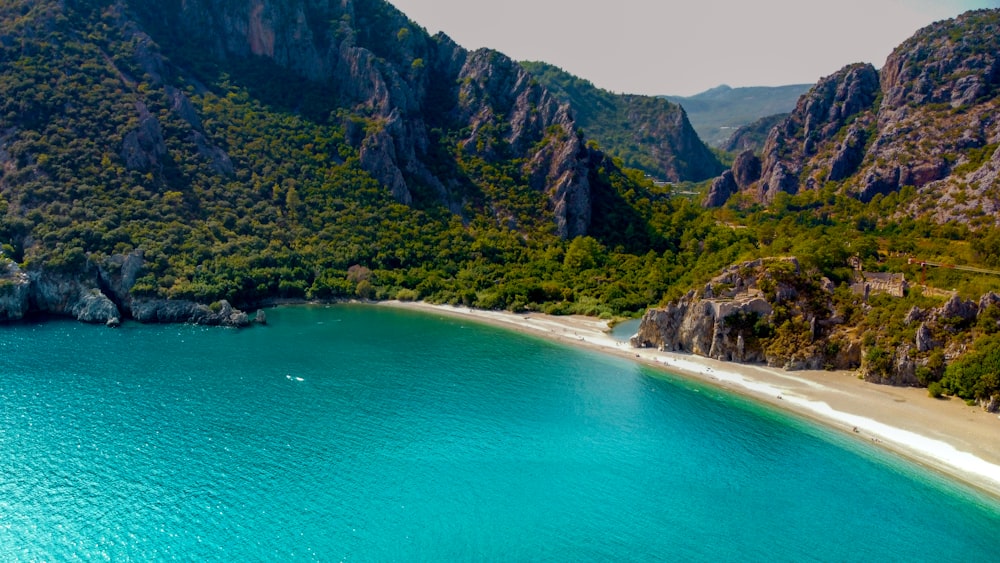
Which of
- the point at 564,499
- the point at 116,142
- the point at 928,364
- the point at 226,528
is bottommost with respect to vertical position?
the point at 226,528

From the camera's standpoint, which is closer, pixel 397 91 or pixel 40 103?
pixel 40 103

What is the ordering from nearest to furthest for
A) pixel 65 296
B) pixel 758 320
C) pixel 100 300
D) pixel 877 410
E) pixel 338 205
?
pixel 877 410 → pixel 758 320 → pixel 100 300 → pixel 65 296 → pixel 338 205

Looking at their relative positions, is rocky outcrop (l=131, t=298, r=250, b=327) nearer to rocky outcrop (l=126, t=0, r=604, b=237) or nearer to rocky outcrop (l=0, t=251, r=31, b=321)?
rocky outcrop (l=0, t=251, r=31, b=321)

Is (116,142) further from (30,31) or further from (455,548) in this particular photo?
(455,548)

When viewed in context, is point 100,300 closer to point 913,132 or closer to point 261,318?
point 261,318

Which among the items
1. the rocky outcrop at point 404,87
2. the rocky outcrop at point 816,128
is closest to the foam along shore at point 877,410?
the rocky outcrop at point 404,87

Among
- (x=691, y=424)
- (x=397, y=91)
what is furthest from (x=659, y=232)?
(x=691, y=424)

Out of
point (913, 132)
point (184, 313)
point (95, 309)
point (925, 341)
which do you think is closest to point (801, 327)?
point (925, 341)
